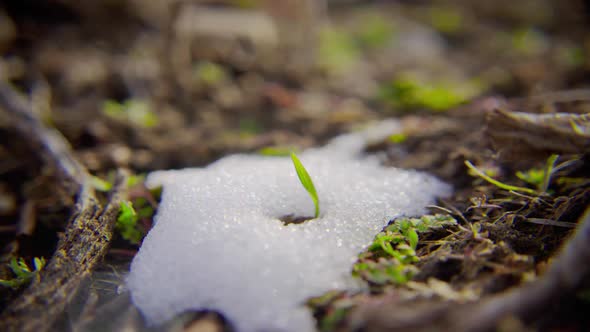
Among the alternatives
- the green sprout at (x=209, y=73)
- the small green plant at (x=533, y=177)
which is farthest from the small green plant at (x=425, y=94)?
the green sprout at (x=209, y=73)

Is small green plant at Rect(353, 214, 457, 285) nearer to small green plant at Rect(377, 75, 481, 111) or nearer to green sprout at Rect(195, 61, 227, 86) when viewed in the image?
small green plant at Rect(377, 75, 481, 111)

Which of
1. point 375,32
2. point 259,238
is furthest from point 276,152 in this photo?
point 375,32

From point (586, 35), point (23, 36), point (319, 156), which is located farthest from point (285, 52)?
point (586, 35)

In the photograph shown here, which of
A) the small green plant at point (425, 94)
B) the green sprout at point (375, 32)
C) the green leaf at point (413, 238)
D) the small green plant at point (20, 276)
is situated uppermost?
the green sprout at point (375, 32)

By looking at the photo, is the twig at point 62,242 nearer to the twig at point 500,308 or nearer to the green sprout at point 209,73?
the twig at point 500,308

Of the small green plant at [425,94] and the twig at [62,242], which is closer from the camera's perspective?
the twig at [62,242]

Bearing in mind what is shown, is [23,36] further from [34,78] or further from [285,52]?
[285,52]
